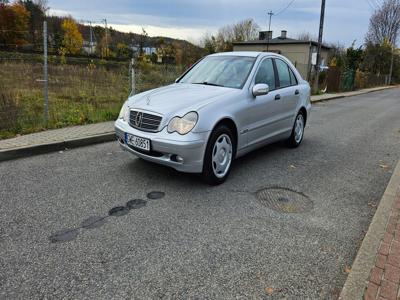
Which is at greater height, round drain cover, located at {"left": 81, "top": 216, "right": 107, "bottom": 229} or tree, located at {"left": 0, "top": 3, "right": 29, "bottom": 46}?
tree, located at {"left": 0, "top": 3, "right": 29, "bottom": 46}

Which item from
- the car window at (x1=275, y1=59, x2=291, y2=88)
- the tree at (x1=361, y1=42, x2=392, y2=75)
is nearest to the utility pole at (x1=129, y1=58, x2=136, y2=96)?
the car window at (x1=275, y1=59, x2=291, y2=88)

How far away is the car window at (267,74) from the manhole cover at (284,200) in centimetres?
174

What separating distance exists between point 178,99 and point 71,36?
206ft

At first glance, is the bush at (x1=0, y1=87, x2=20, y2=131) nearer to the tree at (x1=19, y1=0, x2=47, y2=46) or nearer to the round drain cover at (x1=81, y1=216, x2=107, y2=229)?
the round drain cover at (x1=81, y1=216, x2=107, y2=229)

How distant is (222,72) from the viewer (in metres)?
5.48

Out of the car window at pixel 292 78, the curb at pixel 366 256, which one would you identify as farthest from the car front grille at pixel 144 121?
the car window at pixel 292 78

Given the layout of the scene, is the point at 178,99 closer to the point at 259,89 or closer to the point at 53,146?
the point at 259,89

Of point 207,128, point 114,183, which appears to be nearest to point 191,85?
point 207,128

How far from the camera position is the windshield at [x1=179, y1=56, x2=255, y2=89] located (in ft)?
17.1

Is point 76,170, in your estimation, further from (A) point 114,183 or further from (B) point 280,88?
(B) point 280,88

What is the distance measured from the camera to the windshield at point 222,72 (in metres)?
5.23

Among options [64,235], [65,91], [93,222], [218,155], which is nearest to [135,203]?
[93,222]

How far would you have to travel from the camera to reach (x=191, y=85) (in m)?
5.38

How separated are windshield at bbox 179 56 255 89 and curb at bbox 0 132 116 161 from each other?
217 centimetres
